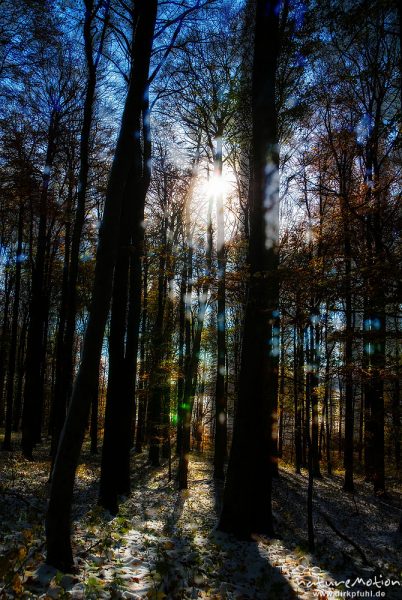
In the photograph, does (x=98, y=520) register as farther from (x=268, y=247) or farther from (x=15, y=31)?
(x=15, y=31)

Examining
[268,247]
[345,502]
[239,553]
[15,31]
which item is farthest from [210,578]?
[15,31]

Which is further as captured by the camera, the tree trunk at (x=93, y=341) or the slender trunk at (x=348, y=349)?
the slender trunk at (x=348, y=349)

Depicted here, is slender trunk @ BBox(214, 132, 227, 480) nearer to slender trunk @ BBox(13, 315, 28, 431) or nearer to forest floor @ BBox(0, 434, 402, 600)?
forest floor @ BBox(0, 434, 402, 600)

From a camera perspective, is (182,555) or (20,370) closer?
(182,555)

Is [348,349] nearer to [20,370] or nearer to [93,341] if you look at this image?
[93,341]

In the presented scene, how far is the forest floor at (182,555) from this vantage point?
448cm

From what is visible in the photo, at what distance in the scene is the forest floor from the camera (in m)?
4.48

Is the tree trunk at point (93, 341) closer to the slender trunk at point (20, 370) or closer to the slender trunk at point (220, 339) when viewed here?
the slender trunk at point (220, 339)

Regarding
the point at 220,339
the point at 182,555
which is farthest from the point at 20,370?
the point at 182,555

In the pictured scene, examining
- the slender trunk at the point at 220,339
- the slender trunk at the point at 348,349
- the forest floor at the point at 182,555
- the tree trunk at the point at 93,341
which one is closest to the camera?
the forest floor at the point at 182,555

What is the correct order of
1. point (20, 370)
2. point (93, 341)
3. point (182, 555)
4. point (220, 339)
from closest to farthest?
1. point (93, 341)
2. point (182, 555)
3. point (220, 339)
4. point (20, 370)

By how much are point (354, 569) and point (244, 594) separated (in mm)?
2320

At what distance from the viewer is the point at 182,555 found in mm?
6090

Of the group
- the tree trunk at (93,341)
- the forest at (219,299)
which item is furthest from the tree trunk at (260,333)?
the tree trunk at (93,341)
